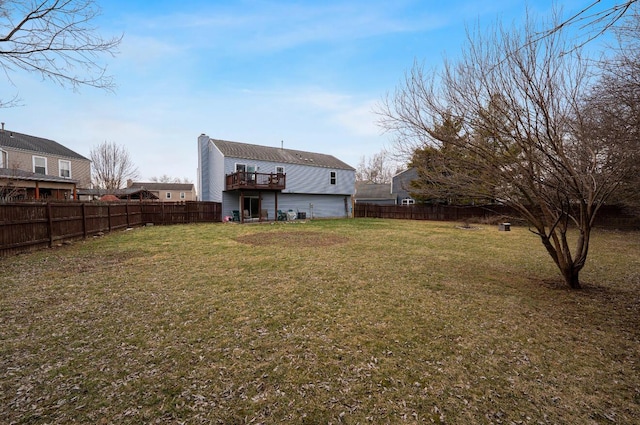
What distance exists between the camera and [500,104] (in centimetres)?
486

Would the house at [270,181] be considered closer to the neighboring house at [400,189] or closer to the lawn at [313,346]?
the neighboring house at [400,189]

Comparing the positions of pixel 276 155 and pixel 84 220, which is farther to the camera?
pixel 276 155

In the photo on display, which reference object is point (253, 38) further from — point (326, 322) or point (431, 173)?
point (326, 322)

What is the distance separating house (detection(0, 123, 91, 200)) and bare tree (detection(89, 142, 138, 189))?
846 cm

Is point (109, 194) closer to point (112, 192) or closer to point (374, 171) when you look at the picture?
point (112, 192)

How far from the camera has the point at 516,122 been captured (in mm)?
Result: 4820

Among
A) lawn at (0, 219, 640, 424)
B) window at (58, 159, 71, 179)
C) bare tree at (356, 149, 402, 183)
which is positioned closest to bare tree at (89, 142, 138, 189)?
window at (58, 159, 71, 179)

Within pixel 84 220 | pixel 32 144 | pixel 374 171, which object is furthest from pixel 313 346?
pixel 374 171

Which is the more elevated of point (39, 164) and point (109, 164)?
point (109, 164)

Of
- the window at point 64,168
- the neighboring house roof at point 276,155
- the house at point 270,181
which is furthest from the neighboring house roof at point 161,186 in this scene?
the neighboring house roof at point 276,155

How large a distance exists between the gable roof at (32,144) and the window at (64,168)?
656 millimetres

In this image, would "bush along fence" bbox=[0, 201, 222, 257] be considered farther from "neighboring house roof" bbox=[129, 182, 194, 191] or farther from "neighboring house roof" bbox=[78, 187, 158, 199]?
"neighboring house roof" bbox=[129, 182, 194, 191]

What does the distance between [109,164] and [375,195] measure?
34720 millimetres

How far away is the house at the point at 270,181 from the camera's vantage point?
21.0 meters
